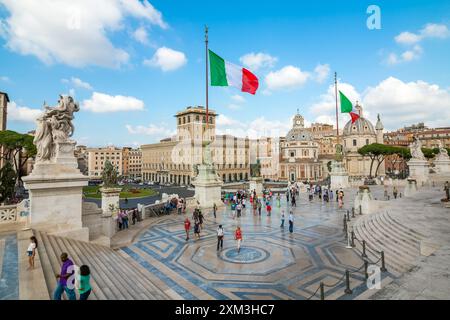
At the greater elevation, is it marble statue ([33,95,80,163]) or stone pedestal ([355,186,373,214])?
marble statue ([33,95,80,163])

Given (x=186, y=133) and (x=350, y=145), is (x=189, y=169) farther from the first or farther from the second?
(x=350, y=145)

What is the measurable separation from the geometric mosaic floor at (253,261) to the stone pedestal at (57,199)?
2.54 m

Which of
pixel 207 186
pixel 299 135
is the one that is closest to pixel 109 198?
pixel 207 186

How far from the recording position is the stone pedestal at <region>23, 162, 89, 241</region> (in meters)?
10.2

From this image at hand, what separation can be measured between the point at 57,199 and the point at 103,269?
4124mm

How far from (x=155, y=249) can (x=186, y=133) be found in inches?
3076

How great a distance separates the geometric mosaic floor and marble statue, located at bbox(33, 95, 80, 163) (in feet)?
17.7

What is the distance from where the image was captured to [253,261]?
10.3m

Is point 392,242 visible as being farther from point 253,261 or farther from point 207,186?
point 207,186

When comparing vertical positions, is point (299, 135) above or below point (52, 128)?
Answer: above

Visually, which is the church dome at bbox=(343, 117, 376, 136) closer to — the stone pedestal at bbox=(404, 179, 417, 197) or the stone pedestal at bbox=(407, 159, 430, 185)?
the stone pedestal at bbox=(407, 159, 430, 185)

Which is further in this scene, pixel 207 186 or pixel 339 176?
pixel 339 176

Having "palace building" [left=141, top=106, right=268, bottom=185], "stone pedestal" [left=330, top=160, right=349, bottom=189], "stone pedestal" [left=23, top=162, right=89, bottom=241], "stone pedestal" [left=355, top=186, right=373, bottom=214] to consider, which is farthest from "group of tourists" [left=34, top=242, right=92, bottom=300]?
"palace building" [left=141, top=106, right=268, bottom=185]
